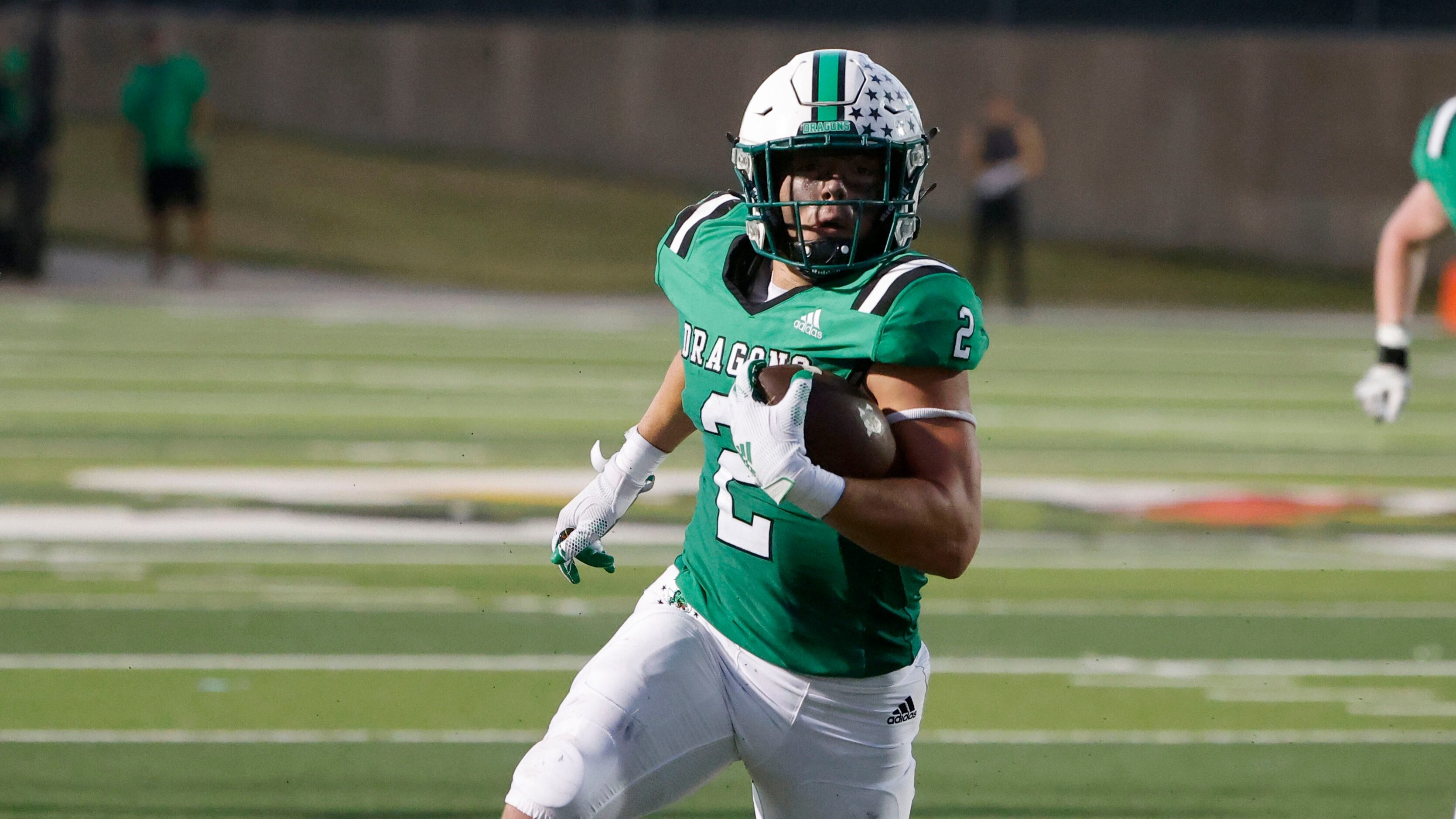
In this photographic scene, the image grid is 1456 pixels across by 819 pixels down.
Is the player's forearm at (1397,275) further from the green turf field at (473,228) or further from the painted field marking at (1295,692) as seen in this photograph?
the green turf field at (473,228)

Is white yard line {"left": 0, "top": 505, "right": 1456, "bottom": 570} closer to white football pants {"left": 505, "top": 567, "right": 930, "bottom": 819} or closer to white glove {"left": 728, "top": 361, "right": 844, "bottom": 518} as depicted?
white football pants {"left": 505, "top": 567, "right": 930, "bottom": 819}

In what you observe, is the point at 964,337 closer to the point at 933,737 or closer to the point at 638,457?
the point at 638,457

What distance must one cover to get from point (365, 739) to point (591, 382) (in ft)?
23.4

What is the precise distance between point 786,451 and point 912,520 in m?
0.21

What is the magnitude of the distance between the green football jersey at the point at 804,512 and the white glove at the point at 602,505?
0.30 meters

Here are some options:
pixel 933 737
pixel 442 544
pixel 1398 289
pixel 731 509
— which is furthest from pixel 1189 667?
pixel 731 509

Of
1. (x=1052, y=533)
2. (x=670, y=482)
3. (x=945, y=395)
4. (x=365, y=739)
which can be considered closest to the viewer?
(x=945, y=395)

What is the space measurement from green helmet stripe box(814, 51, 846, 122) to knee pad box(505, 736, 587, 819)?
993 mm

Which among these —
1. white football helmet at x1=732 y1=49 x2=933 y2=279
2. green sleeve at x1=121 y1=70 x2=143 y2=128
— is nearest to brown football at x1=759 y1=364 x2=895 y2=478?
white football helmet at x1=732 y1=49 x2=933 y2=279

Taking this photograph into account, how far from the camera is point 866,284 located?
3143 mm

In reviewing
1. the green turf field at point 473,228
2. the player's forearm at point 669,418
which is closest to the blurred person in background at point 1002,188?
the green turf field at point 473,228

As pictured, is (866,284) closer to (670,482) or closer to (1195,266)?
(670,482)

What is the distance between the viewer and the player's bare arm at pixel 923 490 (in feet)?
9.62

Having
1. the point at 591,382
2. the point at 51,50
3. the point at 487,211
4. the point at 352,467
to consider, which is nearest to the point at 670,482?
the point at 352,467
